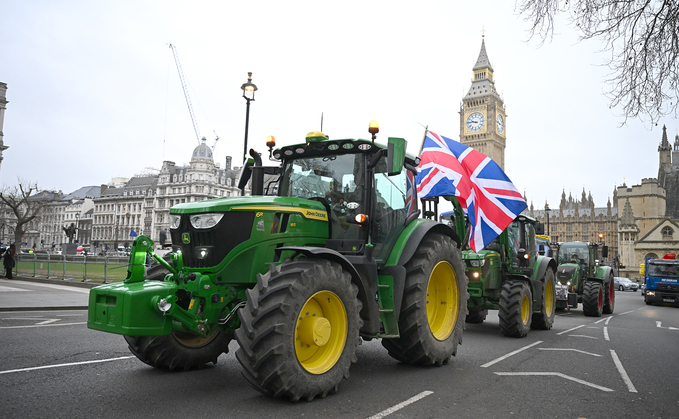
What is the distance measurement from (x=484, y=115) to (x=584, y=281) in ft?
380

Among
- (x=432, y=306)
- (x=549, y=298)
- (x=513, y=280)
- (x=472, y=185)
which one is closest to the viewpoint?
(x=432, y=306)

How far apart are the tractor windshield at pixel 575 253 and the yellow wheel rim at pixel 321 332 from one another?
16517 mm

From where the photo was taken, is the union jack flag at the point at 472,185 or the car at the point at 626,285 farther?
the car at the point at 626,285

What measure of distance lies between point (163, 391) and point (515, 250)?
9.21m

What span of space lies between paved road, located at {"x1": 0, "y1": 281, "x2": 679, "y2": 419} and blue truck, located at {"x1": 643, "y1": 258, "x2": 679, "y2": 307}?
73.8ft

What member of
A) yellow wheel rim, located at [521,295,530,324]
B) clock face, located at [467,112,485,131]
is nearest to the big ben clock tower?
clock face, located at [467,112,485,131]

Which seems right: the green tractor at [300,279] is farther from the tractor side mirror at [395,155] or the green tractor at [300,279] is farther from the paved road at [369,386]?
the paved road at [369,386]

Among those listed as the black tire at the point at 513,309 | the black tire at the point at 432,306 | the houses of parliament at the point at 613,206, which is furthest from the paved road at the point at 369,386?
the houses of parliament at the point at 613,206

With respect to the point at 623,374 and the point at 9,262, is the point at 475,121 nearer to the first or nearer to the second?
the point at 9,262

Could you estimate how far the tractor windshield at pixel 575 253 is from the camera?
1845cm

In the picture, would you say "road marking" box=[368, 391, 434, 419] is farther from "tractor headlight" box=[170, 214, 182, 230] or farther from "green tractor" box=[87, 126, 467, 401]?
"tractor headlight" box=[170, 214, 182, 230]

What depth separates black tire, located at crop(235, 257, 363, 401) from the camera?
4.04 metres

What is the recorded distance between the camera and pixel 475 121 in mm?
127750

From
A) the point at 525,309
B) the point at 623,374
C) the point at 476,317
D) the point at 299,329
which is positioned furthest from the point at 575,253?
the point at 299,329
